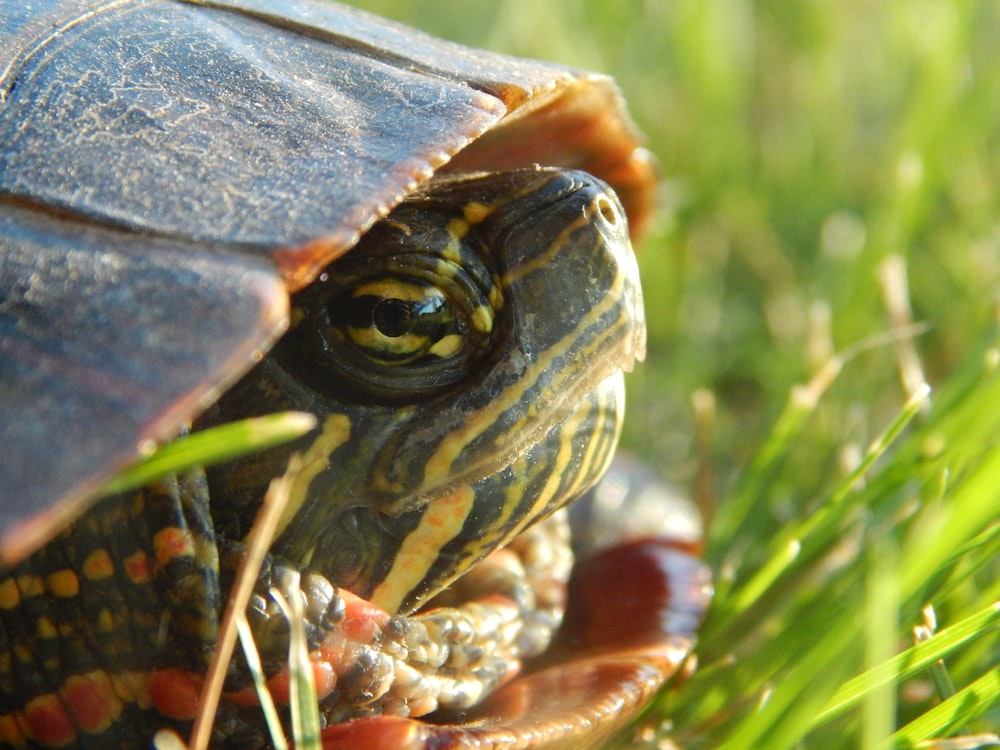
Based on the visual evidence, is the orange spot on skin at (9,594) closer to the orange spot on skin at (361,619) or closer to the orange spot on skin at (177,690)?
the orange spot on skin at (177,690)

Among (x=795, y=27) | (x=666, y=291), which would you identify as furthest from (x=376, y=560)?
(x=795, y=27)

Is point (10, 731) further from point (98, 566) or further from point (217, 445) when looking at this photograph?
point (217, 445)

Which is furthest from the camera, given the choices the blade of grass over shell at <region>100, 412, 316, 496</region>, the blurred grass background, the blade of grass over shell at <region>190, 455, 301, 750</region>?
the blurred grass background

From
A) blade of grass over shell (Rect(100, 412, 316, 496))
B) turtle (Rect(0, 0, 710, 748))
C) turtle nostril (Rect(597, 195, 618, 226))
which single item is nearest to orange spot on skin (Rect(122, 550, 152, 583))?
turtle (Rect(0, 0, 710, 748))

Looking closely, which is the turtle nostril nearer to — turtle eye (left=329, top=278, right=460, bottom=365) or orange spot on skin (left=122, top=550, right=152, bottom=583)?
turtle eye (left=329, top=278, right=460, bottom=365)

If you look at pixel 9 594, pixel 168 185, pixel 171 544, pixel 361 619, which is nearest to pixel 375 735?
pixel 361 619

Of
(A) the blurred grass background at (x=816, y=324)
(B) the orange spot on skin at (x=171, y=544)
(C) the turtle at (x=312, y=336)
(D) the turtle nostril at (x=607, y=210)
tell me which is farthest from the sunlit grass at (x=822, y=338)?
(B) the orange spot on skin at (x=171, y=544)

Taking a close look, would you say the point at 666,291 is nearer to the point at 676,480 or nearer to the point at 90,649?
the point at 676,480
